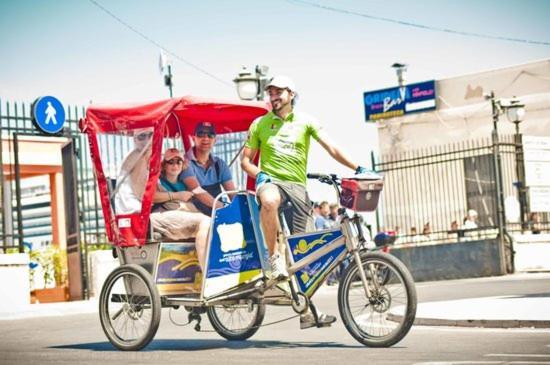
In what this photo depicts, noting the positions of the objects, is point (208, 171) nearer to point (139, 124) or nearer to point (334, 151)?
point (139, 124)

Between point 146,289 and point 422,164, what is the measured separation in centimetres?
1621

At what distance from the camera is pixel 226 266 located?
30.5ft

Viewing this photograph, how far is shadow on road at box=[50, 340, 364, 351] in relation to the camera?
9219mm

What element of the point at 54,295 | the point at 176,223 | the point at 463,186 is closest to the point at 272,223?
the point at 176,223

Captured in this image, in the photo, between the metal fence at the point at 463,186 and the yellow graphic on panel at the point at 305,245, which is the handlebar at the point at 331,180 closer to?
the yellow graphic on panel at the point at 305,245

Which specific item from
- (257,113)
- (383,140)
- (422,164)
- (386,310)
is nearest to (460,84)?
(383,140)

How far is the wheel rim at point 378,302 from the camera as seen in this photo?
328 inches

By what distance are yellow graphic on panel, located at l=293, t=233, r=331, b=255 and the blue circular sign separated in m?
10.9

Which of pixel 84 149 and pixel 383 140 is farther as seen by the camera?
pixel 383 140

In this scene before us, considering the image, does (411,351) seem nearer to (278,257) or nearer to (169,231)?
(278,257)

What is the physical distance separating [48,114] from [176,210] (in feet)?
32.5

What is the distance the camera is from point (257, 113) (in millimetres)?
10766

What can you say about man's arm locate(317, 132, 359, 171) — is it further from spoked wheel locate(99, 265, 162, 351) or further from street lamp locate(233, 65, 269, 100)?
street lamp locate(233, 65, 269, 100)

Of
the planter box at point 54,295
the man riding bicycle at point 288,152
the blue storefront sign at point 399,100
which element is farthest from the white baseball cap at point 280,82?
the blue storefront sign at point 399,100
